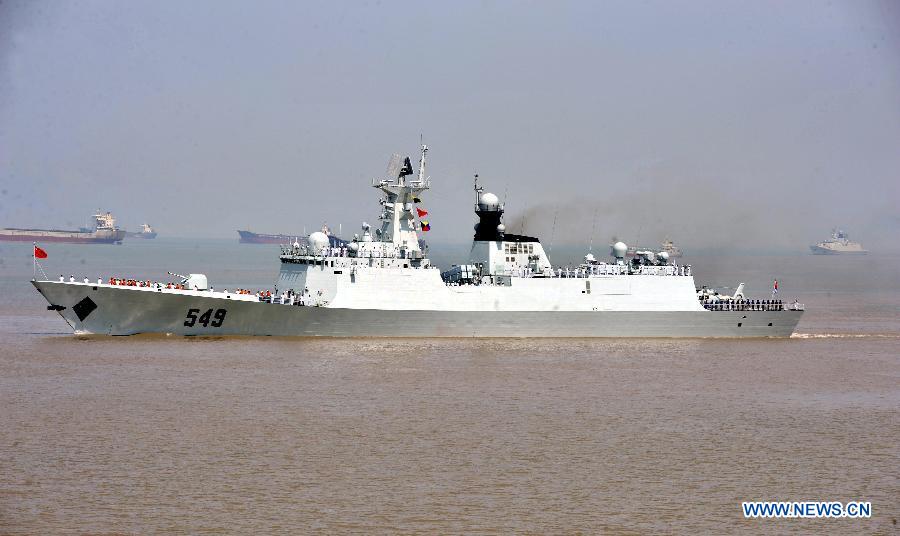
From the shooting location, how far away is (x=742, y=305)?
135 ft

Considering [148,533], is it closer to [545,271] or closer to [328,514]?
[328,514]

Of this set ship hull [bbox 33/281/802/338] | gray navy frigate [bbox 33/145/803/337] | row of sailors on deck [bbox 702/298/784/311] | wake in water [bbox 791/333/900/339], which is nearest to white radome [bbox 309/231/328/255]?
gray navy frigate [bbox 33/145/803/337]

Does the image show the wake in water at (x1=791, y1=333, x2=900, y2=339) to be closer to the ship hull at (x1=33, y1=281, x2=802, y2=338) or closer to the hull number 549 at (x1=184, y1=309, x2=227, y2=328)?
the ship hull at (x1=33, y1=281, x2=802, y2=338)

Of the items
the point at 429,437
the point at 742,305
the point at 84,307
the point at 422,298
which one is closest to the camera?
the point at 429,437

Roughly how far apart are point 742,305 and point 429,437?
23.8 meters

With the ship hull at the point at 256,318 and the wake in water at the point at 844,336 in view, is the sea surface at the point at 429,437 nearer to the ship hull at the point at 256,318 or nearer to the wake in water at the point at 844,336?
the ship hull at the point at 256,318

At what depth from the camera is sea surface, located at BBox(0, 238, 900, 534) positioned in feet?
53.9

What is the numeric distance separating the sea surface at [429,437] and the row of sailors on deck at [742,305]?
5487 mm

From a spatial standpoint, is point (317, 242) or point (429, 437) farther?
point (317, 242)

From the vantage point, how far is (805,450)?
20.8 meters

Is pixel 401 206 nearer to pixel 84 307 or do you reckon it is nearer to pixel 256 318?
pixel 256 318

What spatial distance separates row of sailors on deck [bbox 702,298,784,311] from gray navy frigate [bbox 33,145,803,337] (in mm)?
55

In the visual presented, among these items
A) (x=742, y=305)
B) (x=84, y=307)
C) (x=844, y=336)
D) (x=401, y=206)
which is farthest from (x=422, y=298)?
(x=844, y=336)

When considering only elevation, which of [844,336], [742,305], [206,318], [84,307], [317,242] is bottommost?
[844,336]
